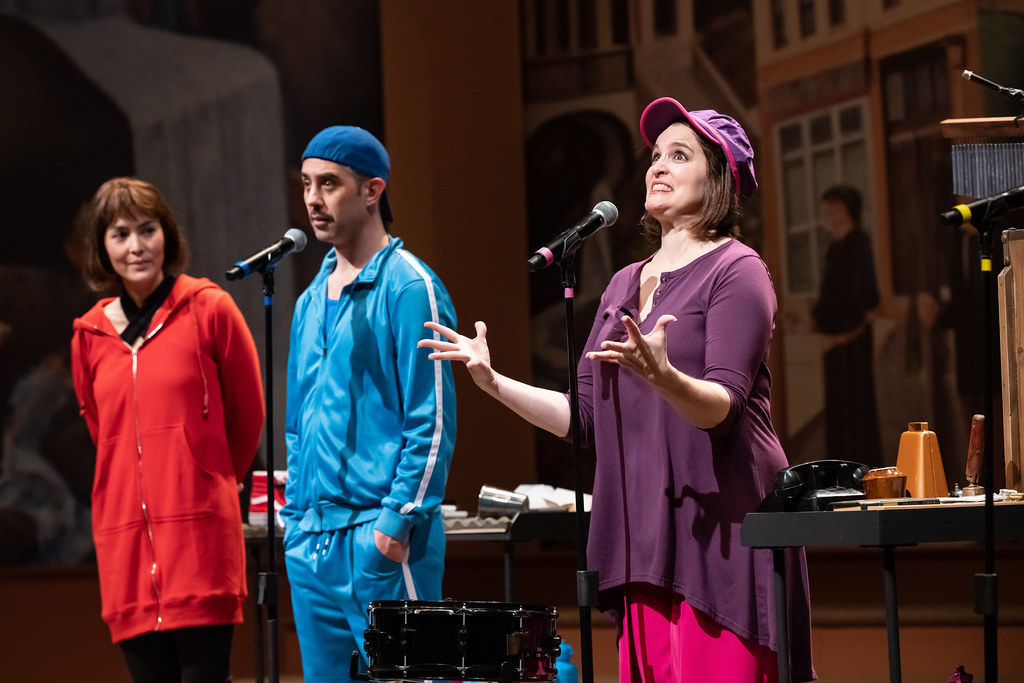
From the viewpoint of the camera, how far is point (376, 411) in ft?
11.2

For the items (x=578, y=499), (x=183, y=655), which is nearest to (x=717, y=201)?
(x=578, y=499)

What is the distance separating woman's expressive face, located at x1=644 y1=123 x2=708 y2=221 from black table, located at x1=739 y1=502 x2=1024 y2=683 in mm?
722

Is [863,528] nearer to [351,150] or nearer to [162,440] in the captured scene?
[351,150]

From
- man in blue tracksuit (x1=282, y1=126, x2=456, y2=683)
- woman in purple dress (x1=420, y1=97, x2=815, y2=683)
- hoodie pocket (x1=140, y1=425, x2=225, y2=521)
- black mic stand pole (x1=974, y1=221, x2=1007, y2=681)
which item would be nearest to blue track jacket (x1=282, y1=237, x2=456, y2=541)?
man in blue tracksuit (x1=282, y1=126, x2=456, y2=683)

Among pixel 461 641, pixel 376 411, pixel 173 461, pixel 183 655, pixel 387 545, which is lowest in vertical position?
pixel 183 655

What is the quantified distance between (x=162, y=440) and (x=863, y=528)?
7.47 feet

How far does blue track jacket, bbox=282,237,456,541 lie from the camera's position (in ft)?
10.9

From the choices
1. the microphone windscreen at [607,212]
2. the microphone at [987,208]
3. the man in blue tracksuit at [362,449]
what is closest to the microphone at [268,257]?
the man in blue tracksuit at [362,449]

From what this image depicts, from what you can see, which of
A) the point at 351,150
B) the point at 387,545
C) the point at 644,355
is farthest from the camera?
the point at 351,150

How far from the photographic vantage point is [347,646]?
3.36 meters

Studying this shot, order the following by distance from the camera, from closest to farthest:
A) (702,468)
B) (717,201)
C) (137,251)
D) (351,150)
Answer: (702,468)
(717,201)
(351,150)
(137,251)

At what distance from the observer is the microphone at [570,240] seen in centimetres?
260

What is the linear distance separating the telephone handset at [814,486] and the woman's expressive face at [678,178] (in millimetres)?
631

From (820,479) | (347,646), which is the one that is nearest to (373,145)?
(347,646)
